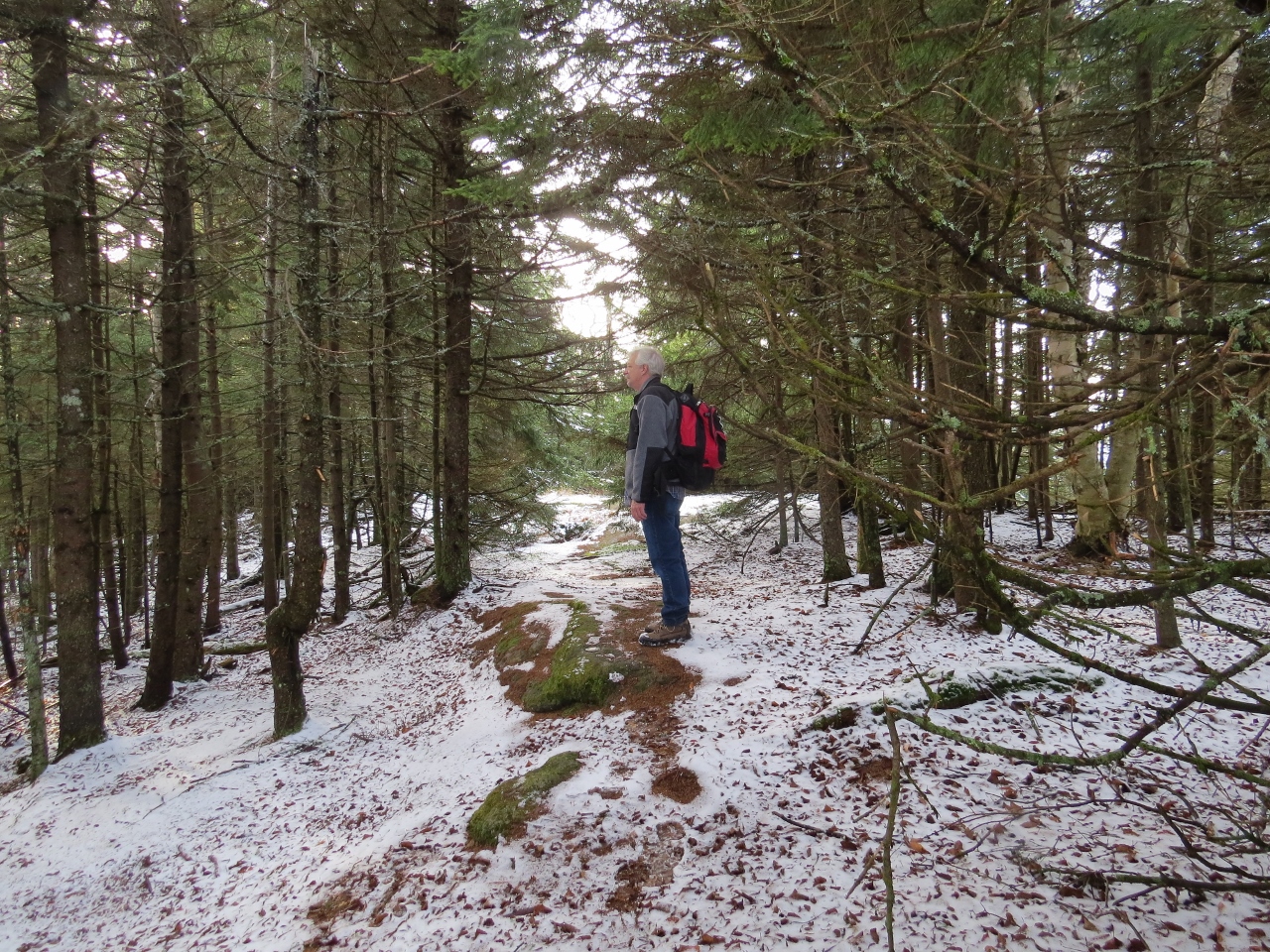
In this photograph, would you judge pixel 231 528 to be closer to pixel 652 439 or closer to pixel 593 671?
pixel 593 671

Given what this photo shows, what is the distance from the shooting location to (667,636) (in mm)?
5637

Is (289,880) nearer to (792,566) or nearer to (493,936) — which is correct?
(493,936)

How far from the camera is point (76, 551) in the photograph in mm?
6066

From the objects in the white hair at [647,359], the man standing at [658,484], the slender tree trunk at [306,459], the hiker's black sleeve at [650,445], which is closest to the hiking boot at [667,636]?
the man standing at [658,484]

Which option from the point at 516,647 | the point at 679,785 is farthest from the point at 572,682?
the point at 679,785

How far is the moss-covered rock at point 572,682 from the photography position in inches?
198

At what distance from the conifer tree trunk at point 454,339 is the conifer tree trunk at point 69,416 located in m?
3.89

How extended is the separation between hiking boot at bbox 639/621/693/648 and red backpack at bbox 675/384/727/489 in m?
1.38

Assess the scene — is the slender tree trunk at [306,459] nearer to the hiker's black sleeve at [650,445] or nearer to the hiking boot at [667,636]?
the hiker's black sleeve at [650,445]

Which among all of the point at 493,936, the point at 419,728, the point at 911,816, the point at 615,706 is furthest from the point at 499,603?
the point at 911,816

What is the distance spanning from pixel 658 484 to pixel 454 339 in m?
5.32

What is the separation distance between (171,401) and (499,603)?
4.79 m

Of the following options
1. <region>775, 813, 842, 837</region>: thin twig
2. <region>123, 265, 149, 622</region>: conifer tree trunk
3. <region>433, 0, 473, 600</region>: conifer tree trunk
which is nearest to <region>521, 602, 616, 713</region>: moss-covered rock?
<region>775, 813, 842, 837</region>: thin twig

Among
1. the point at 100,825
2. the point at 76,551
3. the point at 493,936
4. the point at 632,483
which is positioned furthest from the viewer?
the point at 76,551
